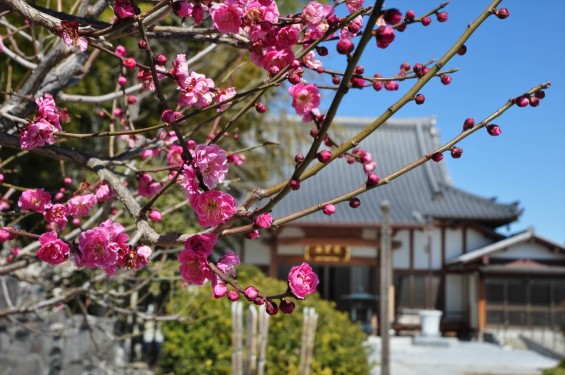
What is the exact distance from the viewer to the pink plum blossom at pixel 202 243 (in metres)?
1.42

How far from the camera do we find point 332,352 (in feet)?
30.2

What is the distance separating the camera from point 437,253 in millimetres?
21953

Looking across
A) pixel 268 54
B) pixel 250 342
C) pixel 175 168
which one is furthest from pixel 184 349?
pixel 268 54

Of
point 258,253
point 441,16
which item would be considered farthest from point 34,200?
point 258,253

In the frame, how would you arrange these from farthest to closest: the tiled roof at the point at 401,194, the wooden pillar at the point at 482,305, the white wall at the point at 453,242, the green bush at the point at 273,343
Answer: the white wall at the point at 453,242 < the wooden pillar at the point at 482,305 < the tiled roof at the point at 401,194 < the green bush at the point at 273,343

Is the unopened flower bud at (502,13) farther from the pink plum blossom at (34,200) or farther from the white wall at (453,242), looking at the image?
the white wall at (453,242)

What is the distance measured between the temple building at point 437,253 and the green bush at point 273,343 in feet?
32.7

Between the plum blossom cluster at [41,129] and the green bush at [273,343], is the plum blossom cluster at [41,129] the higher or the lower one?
the higher one

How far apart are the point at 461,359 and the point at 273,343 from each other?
9080 mm

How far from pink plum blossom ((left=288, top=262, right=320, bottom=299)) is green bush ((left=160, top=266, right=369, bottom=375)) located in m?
7.49

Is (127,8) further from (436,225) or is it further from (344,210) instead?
(436,225)

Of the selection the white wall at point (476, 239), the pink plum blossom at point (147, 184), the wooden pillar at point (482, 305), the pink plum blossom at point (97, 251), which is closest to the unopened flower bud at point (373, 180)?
the pink plum blossom at point (97, 251)

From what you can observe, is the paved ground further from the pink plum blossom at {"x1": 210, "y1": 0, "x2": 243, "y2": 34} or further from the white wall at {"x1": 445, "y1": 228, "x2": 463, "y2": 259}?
the pink plum blossom at {"x1": 210, "y1": 0, "x2": 243, "y2": 34}

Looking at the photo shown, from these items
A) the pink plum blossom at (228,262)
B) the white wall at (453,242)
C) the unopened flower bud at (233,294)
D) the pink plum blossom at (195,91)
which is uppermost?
the white wall at (453,242)
